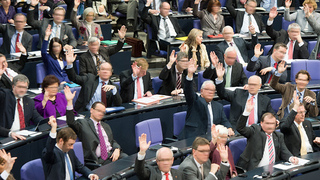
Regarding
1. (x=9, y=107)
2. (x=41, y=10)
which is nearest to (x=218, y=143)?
(x=9, y=107)

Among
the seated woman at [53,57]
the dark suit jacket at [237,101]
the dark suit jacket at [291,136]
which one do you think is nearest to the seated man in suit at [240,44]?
the dark suit jacket at [237,101]

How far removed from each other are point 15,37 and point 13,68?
1203mm

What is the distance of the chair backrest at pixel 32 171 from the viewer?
4.29 metres

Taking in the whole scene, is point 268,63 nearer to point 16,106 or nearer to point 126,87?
point 126,87

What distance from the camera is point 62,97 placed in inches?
228

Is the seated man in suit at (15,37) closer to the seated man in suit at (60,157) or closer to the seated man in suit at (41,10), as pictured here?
the seated man in suit at (41,10)

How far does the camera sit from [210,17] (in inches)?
354

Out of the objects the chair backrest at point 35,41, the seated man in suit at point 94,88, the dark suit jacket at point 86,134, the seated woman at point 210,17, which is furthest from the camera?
the seated woman at point 210,17

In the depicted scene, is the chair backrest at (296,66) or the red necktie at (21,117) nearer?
the red necktie at (21,117)

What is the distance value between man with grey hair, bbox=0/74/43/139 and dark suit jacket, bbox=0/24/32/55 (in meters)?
2.41

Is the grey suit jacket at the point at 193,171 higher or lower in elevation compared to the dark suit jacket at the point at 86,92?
lower

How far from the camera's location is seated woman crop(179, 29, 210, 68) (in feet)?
25.0

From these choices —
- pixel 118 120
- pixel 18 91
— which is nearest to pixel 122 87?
pixel 118 120

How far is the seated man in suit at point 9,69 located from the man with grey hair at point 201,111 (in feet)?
6.80
